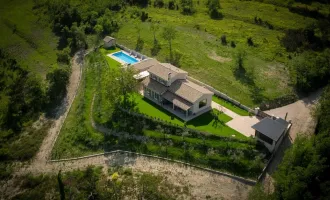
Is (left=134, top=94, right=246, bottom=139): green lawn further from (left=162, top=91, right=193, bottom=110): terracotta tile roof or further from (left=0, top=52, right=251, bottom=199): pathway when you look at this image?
(left=0, top=52, right=251, bottom=199): pathway

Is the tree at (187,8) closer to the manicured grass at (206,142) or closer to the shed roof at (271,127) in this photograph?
the manicured grass at (206,142)

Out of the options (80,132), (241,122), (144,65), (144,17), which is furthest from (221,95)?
(144,17)

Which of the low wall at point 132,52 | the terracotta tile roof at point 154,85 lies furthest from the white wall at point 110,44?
the terracotta tile roof at point 154,85

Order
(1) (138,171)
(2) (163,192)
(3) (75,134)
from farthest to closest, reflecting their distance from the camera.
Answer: (3) (75,134) → (1) (138,171) → (2) (163,192)

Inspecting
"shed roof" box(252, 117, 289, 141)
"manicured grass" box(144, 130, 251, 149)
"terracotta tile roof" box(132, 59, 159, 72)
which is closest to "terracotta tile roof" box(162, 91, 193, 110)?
"manicured grass" box(144, 130, 251, 149)

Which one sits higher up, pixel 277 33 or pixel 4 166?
pixel 277 33

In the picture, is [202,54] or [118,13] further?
[118,13]

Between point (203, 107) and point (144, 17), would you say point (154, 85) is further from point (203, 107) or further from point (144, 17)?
point (144, 17)

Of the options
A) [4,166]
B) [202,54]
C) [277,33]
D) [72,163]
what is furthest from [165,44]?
[4,166]

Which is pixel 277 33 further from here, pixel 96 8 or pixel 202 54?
pixel 96 8
